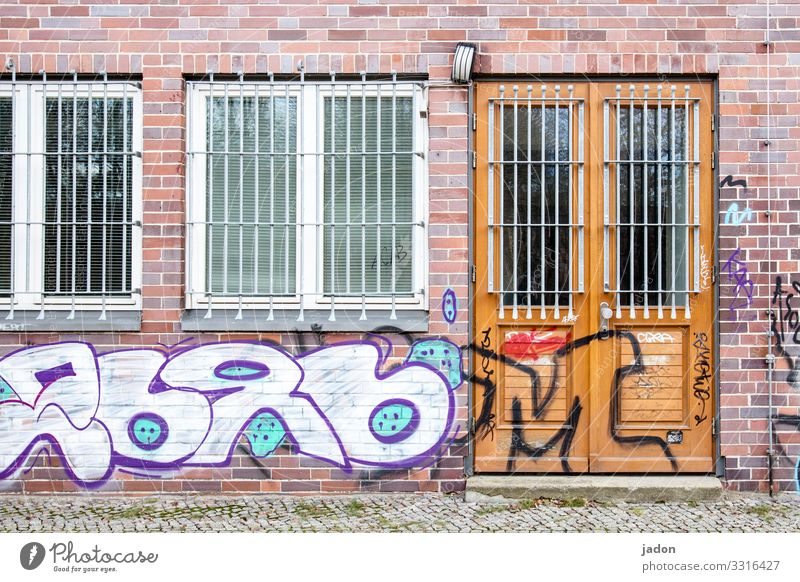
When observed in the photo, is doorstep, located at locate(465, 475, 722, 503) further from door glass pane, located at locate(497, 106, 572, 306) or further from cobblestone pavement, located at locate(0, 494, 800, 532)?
door glass pane, located at locate(497, 106, 572, 306)

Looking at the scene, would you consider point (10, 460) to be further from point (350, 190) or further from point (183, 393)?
point (350, 190)

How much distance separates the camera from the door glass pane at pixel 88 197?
221 inches

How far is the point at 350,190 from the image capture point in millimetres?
5645

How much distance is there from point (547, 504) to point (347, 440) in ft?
4.52

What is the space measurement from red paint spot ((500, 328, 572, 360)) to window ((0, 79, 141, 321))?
8.36ft

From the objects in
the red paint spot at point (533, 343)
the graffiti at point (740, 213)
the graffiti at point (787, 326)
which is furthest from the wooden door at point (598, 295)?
the graffiti at point (787, 326)

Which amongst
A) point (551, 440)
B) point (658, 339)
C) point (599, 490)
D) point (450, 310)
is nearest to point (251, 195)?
point (450, 310)

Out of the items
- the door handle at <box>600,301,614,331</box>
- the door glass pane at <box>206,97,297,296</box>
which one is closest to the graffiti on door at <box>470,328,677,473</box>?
the door handle at <box>600,301,614,331</box>

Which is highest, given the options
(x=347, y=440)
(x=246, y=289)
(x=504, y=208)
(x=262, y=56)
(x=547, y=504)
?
(x=262, y=56)

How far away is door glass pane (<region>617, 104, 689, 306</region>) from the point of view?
220 inches

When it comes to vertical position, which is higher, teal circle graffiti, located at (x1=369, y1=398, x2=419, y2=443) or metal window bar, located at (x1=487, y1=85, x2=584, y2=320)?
metal window bar, located at (x1=487, y1=85, x2=584, y2=320)

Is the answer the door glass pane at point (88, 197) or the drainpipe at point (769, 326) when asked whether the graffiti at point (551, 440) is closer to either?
the drainpipe at point (769, 326)

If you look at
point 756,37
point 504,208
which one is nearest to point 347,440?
point 504,208

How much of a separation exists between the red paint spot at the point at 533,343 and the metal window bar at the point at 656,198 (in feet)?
1.48
